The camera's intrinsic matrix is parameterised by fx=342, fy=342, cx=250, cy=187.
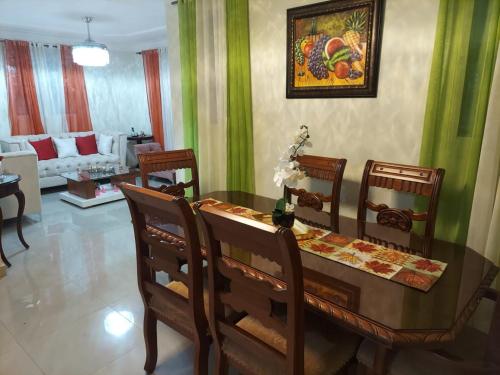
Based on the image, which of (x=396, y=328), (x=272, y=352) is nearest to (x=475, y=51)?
(x=396, y=328)

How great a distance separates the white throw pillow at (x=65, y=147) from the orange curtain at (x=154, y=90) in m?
1.67

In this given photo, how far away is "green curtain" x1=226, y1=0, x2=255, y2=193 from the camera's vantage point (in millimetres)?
2877

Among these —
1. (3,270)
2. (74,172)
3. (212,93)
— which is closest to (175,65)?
(212,93)

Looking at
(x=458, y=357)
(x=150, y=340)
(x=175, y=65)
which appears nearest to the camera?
(x=458, y=357)

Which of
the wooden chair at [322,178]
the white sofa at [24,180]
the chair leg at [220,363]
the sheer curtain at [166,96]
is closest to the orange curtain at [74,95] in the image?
the sheer curtain at [166,96]

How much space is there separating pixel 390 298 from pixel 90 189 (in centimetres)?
422

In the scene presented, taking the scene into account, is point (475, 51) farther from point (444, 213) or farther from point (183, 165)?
point (183, 165)

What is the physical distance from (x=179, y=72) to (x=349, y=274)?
2.85 m

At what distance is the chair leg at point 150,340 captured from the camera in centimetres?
171

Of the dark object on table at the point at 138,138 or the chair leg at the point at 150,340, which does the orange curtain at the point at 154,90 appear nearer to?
the dark object on table at the point at 138,138

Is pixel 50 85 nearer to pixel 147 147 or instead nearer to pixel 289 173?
pixel 147 147

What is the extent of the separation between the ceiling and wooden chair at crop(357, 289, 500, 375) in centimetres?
427

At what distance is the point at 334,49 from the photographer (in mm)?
2391

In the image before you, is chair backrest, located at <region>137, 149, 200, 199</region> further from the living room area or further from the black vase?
the black vase
